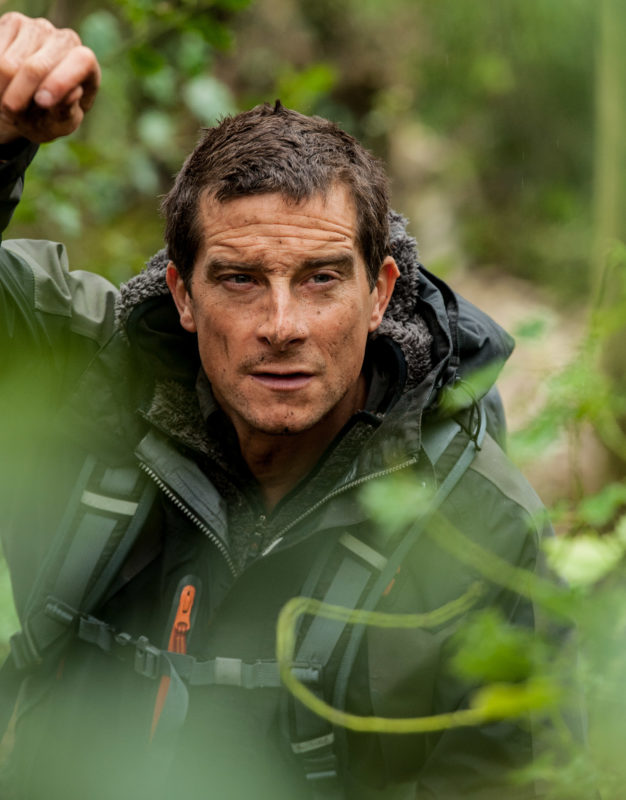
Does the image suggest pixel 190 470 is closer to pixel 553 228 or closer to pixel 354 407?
pixel 354 407

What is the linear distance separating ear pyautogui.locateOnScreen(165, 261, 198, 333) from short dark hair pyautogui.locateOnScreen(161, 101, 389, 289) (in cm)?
3

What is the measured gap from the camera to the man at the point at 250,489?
251 cm

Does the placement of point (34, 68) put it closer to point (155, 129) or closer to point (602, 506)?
point (602, 506)

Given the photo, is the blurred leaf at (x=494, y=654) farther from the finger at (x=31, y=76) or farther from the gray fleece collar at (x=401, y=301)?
the gray fleece collar at (x=401, y=301)

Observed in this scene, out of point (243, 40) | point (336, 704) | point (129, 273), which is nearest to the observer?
point (336, 704)

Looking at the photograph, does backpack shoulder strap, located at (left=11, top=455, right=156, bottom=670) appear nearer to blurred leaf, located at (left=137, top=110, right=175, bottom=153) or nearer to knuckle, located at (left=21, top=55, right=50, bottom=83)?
knuckle, located at (left=21, top=55, right=50, bottom=83)

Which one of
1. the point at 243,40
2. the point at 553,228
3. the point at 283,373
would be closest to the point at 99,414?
the point at 283,373

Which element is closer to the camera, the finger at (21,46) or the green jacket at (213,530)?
the finger at (21,46)

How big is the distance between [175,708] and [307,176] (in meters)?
1.55

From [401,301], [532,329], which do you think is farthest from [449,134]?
[532,329]

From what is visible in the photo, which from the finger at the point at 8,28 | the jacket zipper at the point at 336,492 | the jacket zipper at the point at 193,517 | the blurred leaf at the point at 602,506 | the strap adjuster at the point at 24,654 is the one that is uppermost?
the finger at the point at 8,28

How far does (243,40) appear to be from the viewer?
442 inches

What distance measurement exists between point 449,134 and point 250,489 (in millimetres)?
A: 11605

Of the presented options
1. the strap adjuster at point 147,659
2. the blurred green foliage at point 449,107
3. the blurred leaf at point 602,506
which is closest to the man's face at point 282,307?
the strap adjuster at point 147,659
